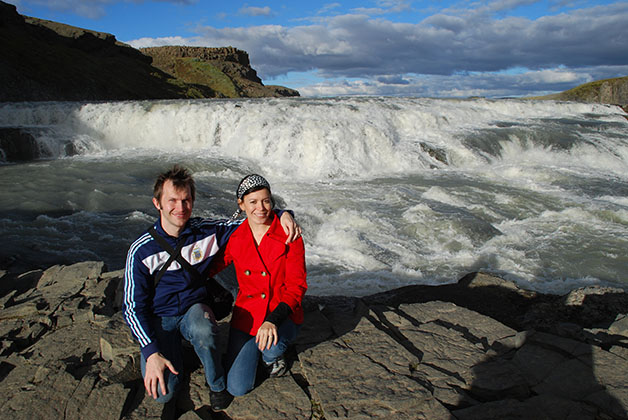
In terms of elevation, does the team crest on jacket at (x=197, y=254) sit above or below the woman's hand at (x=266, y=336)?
above

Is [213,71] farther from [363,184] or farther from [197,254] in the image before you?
[197,254]

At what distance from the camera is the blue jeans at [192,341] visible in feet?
8.41

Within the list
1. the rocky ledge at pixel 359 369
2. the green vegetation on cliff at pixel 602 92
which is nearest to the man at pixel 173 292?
the rocky ledge at pixel 359 369

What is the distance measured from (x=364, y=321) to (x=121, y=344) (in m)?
1.83

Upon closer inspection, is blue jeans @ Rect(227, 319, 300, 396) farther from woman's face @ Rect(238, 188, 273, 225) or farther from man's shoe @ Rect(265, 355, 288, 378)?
woman's face @ Rect(238, 188, 273, 225)

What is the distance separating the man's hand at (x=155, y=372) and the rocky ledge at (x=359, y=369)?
0.56 feet

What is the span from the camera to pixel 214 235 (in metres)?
2.89

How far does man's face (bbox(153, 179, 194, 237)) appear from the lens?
2697 mm

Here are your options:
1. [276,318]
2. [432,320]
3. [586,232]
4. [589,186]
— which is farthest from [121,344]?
[589,186]

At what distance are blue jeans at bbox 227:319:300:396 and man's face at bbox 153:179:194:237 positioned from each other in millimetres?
812

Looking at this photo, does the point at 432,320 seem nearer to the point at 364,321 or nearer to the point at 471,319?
the point at 471,319

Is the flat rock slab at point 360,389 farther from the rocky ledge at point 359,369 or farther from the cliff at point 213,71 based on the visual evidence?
the cliff at point 213,71

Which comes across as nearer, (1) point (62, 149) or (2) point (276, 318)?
(2) point (276, 318)

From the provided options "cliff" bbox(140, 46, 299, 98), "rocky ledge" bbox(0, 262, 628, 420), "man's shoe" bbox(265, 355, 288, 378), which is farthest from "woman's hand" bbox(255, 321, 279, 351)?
"cliff" bbox(140, 46, 299, 98)
